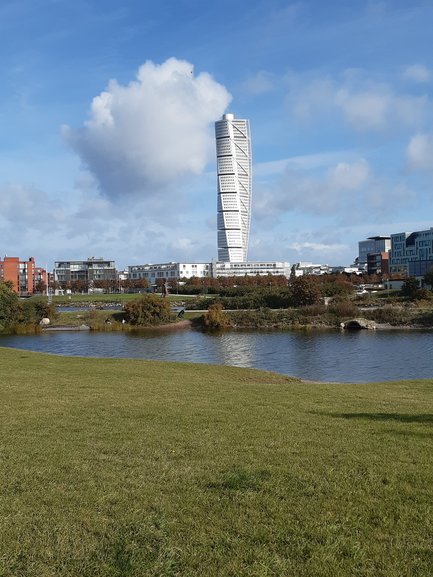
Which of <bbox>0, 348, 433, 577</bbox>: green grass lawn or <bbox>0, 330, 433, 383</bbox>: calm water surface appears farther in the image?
<bbox>0, 330, 433, 383</bbox>: calm water surface

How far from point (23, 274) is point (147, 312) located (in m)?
118

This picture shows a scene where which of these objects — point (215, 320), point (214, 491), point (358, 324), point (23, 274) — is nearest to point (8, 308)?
point (215, 320)

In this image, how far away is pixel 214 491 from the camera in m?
6.75

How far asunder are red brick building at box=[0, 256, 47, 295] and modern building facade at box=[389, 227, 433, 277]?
12262 cm

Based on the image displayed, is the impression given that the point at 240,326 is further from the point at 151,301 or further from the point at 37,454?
the point at 37,454

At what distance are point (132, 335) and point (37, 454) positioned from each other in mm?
58329

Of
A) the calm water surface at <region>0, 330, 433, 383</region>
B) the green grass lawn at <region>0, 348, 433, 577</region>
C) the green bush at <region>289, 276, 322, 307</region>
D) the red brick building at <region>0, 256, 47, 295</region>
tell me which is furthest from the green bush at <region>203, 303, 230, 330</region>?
the red brick building at <region>0, 256, 47, 295</region>

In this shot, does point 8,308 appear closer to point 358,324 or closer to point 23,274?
point 358,324

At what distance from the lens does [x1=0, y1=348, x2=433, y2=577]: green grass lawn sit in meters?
5.04

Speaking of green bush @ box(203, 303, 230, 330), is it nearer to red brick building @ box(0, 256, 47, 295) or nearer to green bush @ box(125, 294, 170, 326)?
green bush @ box(125, 294, 170, 326)

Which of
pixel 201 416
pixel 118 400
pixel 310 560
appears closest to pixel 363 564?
pixel 310 560

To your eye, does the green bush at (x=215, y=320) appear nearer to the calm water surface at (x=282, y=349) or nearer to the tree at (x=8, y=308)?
the calm water surface at (x=282, y=349)

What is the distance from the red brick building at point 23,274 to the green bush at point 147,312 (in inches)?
3903

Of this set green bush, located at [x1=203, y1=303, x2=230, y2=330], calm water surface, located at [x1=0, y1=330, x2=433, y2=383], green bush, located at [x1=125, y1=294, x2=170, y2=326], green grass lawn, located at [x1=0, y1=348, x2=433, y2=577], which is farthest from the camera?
green bush, located at [x1=125, y1=294, x2=170, y2=326]
